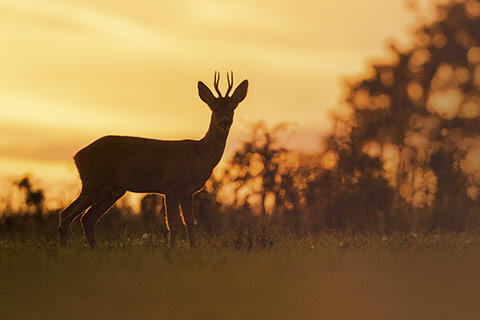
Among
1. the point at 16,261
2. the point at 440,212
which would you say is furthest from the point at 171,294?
the point at 440,212

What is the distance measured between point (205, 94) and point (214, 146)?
3.46 ft

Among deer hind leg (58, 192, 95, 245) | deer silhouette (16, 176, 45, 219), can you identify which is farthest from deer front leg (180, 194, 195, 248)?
deer silhouette (16, 176, 45, 219)

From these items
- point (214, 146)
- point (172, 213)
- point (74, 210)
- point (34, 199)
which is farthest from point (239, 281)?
point (34, 199)

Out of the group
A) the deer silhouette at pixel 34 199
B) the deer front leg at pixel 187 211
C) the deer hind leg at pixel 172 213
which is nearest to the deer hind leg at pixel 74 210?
the deer hind leg at pixel 172 213

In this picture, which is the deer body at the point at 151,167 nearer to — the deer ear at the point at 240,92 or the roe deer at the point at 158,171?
the roe deer at the point at 158,171

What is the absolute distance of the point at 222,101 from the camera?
14547 millimetres

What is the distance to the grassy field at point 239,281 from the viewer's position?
32.8 ft

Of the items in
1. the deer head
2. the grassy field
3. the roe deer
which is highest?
the deer head

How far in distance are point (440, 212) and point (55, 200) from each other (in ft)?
50.0

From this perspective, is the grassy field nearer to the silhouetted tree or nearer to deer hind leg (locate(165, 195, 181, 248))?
deer hind leg (locate(165, 195, 181, 248))

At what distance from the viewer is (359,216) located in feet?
88.7

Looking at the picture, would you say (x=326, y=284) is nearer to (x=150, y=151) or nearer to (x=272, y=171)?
(x=150, y=151)

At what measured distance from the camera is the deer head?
47.4 ft

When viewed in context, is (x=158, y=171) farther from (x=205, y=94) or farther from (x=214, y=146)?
(x=205, y=94)
